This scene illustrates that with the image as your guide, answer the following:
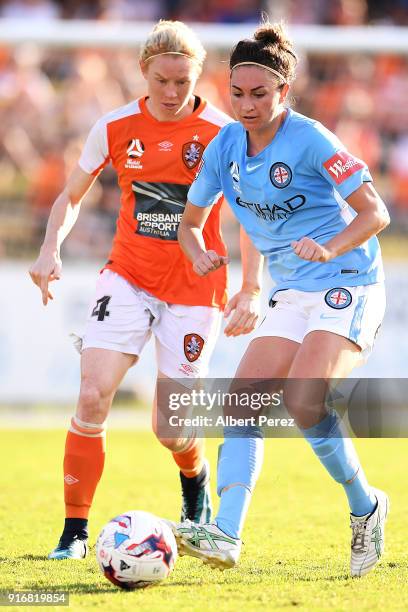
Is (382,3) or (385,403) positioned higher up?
(382,3)

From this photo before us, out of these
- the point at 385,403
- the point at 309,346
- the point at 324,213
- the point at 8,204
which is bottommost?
the point at 385,403

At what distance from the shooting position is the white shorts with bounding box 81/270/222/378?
600 cm

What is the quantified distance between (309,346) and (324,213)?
0.64 m

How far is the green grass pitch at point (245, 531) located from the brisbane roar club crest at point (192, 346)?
1.08 metres

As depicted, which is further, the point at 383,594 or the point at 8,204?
the point at 8,204

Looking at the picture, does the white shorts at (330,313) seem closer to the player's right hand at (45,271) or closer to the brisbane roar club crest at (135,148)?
the player's right hand at (45,271)

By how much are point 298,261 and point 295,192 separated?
343 mm

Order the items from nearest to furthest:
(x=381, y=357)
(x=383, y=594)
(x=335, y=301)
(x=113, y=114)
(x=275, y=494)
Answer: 1. (x=383, y=594)
2. (x=335, y=301)
3. (x=113, y=114)
4. (x=275, y=494)
5. (x=381, y=357)

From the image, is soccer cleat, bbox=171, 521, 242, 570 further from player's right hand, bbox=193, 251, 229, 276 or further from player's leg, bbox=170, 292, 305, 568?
player's right hand, bbox=193, 251, 229, 276

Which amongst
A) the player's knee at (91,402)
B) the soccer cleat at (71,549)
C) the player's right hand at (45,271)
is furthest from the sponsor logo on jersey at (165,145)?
the soccer cleat at (71,549)

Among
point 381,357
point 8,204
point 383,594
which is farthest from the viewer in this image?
point 8,204

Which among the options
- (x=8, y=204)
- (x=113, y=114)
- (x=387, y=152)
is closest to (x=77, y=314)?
(x=8, y=204)

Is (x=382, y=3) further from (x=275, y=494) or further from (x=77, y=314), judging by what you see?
(x=275, y=494)

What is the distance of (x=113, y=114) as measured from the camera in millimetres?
6312
